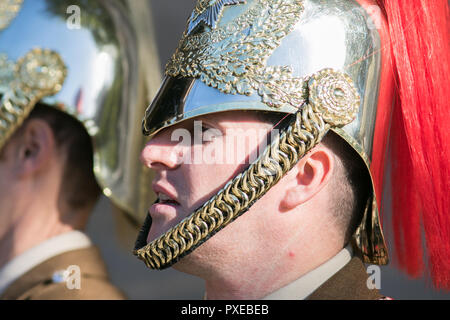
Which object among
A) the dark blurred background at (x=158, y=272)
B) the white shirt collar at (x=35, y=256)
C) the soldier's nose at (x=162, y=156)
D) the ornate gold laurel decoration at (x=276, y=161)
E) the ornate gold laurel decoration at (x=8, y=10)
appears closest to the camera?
the ornate gold laurel decoration at (x=276, y=161)

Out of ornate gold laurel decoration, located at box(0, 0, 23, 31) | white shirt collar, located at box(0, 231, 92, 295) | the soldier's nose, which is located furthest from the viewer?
ornate gold laurel decoration, located at box(0, 0, 23, 31)

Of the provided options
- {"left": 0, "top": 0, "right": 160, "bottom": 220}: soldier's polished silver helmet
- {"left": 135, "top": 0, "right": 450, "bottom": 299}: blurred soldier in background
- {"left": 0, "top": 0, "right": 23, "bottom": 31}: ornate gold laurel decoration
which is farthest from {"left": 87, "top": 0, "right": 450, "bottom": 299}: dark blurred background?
{"left": 135, "top": 0, "right": 450, "bottom": 299}: blurred soldier in background

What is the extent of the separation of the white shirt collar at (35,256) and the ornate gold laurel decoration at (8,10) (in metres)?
0.77

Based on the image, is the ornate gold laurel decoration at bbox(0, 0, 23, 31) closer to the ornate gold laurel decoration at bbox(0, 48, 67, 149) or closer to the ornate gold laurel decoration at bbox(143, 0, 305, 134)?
the ornate gold laurel decoration at bbox(0, 48, 67, 149)

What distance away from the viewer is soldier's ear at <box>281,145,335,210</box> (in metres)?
1.77

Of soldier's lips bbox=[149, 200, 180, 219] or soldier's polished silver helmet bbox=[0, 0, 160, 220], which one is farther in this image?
soldier's polished silver helmet bbox=[0, 0, 160, 220]

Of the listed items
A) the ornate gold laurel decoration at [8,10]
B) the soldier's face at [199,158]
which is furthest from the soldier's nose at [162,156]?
the ornate gold laurel decoration at [8,10]

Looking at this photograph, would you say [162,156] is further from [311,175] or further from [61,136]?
[61,136]

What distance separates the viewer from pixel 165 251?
1790mm

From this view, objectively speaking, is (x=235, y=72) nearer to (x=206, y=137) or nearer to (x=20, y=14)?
(x=206, y=137)

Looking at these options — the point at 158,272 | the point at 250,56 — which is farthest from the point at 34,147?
the point at 158,272

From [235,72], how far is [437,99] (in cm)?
50

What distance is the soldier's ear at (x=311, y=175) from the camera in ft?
5.82

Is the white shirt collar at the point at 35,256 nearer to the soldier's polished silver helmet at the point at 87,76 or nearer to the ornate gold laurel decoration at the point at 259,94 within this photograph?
the soldier's polished silver helmet at the point at 87,76
